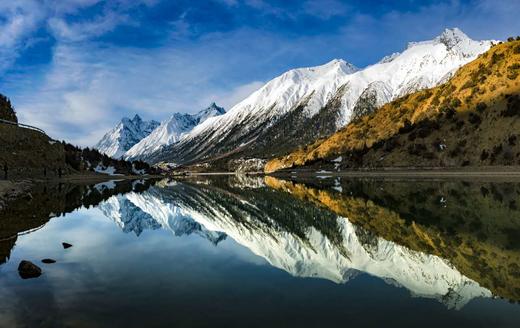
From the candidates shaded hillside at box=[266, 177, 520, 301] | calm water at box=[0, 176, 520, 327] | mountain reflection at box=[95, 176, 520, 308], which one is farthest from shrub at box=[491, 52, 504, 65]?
calm water at box=[0, 176, 520, 327]

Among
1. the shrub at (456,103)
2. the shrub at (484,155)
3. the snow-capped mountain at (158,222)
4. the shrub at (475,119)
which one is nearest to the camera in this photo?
the snow-capped mountain at (158,222)

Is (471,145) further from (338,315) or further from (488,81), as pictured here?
(338,315)

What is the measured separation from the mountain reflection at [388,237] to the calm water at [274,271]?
11 cm

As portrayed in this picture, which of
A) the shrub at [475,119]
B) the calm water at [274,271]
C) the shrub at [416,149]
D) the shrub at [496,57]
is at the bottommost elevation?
the calm water at [274,271]

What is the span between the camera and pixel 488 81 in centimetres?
13612

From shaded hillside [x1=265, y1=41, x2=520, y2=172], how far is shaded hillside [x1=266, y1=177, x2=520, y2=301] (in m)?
69.4

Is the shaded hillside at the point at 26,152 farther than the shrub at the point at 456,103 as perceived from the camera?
No

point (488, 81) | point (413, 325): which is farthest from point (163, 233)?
point (488, 81)

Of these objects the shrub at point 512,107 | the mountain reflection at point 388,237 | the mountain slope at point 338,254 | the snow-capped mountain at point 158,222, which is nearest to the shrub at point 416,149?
the shrub at point 512,107

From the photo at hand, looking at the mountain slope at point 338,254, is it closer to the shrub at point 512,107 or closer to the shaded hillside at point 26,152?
the shaded hillside at point 26,152

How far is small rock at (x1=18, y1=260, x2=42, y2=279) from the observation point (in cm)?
2030

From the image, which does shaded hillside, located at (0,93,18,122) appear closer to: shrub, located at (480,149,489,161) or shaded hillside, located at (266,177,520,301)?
shaded hillside, located at (266,177,520,301)

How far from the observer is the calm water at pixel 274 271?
47.6ft

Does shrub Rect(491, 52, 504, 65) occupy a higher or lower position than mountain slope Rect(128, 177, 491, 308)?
higher
